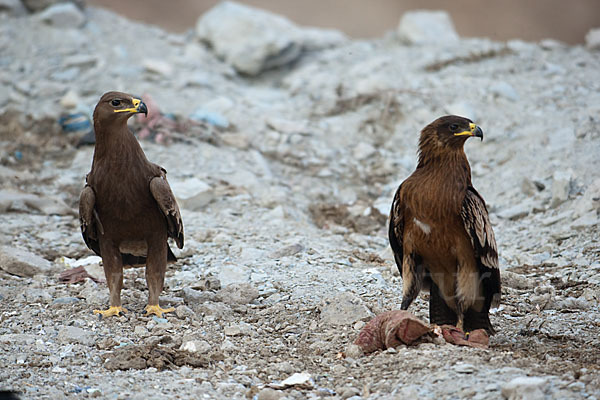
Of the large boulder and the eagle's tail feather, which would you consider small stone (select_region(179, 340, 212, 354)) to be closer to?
the eagle's tail feather

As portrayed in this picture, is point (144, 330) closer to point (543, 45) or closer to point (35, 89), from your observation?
point (35, 89)

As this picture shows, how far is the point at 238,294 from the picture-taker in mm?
5504

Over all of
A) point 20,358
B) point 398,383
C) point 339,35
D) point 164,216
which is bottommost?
point 20,358

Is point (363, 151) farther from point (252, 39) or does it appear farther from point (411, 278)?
point (411, 278)

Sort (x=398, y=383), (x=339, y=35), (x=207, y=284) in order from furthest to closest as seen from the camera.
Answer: (x=339, y=35)
(x=207, y=284)
(x=398, y=383)

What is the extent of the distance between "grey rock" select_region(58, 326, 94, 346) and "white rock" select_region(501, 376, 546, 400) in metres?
2.60

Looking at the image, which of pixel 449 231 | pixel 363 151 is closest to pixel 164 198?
pixel 449 231

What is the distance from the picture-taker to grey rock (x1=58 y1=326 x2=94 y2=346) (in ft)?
14.6

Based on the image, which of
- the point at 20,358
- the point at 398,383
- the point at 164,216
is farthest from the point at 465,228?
the point at 20,358

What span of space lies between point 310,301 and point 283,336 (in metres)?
0.60

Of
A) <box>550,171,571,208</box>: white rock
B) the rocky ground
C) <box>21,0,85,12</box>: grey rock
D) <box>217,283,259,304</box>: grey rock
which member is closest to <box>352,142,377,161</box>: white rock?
the rocky ground

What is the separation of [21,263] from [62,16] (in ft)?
26.0

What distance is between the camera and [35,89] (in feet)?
35.4

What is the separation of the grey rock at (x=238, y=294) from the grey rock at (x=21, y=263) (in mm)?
1644
